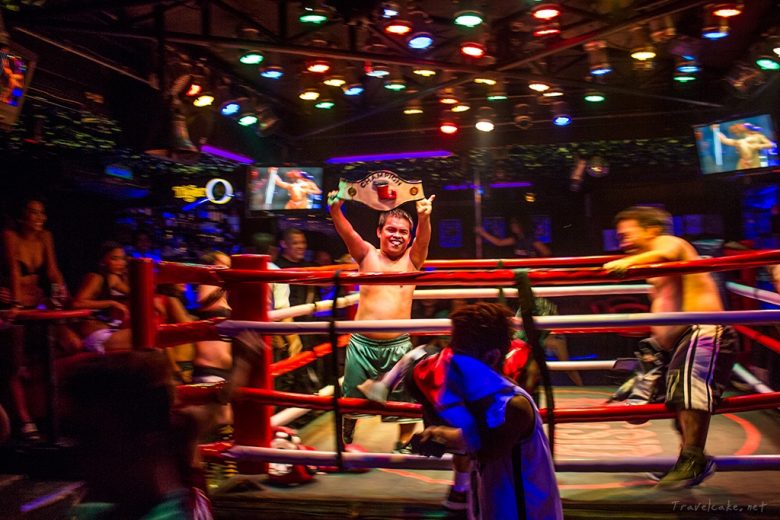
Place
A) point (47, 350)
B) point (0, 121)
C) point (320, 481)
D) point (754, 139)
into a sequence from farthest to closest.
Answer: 1. point (754, 139)
2. point (0, 121)
3. point (47, 350)
4. point (320, 481)

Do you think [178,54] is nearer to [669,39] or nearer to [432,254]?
[669,39]

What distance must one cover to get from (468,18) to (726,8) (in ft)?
7.39

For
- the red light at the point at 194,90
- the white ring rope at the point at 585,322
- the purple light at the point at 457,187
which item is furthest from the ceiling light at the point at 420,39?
the purple light at the point at 457,187

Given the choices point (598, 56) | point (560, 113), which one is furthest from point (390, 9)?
point (560, 113)

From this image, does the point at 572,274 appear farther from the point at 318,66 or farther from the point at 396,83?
the point at 396,83

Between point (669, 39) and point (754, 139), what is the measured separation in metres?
2.03

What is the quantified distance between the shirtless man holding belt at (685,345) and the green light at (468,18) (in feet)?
9.94

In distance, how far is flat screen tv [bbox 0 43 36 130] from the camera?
4539 mm

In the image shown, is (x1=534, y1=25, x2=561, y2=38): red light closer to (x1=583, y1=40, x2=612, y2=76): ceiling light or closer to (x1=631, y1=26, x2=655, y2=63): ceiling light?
(x1=583, y1=40, x2=612, y2=76): ceiling light

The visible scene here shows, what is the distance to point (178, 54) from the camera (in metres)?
6.62

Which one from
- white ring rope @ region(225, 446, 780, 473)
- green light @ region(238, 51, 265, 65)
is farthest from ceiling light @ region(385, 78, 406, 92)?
white ring rope @ region(225, 446, 780, 473)

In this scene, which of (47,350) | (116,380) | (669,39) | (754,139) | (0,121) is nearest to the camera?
(116,380)

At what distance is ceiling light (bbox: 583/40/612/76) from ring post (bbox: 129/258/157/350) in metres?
5.74

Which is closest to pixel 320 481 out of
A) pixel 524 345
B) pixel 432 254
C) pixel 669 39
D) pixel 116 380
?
pixel 524 345
